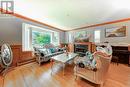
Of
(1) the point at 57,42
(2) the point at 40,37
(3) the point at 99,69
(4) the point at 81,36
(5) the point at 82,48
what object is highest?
(4) the point at 81,36

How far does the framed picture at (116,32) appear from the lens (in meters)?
4.41

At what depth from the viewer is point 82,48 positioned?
6277mm

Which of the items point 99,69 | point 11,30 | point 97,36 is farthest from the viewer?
point 97,36

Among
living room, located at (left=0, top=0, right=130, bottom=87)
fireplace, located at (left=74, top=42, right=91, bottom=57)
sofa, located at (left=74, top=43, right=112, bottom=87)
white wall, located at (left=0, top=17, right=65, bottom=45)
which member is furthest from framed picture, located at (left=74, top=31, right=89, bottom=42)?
sofa, located at (left=74, top=43, right=112, bottom=87)

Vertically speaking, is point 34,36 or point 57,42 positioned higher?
point 34,36

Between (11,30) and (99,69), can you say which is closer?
(99,69)

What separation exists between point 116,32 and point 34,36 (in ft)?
14.7

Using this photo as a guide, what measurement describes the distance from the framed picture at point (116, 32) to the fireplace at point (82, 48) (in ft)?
4.37

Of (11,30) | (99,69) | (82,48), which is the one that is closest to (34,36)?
(11,30)

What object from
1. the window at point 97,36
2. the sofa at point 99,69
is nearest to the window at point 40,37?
the window at point 97,36

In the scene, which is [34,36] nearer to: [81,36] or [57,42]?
[57,42]

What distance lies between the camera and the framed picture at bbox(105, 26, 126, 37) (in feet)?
Answer: 14.5

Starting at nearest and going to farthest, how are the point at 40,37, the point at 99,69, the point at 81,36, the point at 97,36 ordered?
the point at 99,69 < the point at 40,37 < the point at 97,36 < the point at 81,36

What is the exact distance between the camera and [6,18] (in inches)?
135
